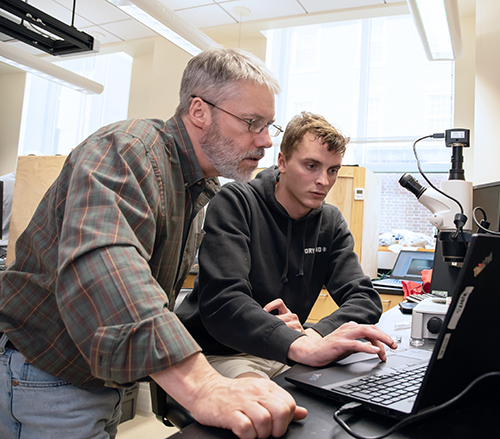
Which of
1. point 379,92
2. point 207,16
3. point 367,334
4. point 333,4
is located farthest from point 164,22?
point 367,334

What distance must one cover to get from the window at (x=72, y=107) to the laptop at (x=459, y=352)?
5.52 metres

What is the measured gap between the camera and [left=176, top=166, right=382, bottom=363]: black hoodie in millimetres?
1012

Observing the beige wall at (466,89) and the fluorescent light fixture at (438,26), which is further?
the beige wall at (466,89)

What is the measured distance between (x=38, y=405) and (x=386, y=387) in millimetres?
651

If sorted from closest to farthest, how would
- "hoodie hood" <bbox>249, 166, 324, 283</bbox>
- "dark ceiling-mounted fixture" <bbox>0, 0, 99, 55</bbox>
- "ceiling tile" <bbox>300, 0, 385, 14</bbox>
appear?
"hoodie hood" <bbox>249, 166, 324, 283</bbox>
"dark ceiling-mounted fixture" <bbox>0, 0, 99, 55</bbox>
"ceiling tile" <bbox>300, 0, 385, 14</bbox>

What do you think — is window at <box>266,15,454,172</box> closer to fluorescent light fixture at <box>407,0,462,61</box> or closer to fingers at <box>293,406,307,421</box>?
fluorescent light fixture at <box>407,0,462,61</box>

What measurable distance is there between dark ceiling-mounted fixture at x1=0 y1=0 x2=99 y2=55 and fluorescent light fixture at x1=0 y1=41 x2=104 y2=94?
0.16 meters

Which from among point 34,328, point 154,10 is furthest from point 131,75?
point 34,328

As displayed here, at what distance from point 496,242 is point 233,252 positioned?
0.77 m

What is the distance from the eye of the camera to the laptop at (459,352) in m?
0.48

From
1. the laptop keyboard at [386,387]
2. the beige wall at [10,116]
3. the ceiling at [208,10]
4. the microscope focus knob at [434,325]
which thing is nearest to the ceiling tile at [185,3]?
the ceiling at [208,10]

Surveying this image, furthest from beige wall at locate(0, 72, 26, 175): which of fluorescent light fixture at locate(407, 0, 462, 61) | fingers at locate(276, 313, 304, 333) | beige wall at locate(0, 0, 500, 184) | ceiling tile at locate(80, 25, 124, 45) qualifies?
fingers at locate(276, 313, 304, 333)

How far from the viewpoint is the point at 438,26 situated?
2361mm

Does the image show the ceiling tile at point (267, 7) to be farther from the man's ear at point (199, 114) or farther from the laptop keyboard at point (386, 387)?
the laptop keyboard at point (386, 387)
